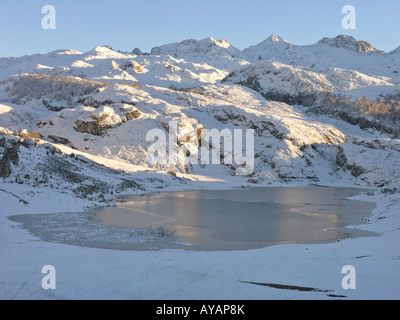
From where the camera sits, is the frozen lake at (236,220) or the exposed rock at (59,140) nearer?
the frozen lake at (236,220)

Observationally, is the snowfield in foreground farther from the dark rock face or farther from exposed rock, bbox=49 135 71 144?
exposed rock, bbox=49 135 71 144

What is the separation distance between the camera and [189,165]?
81.6 m

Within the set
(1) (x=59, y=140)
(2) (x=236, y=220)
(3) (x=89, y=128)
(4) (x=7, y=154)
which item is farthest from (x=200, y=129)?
(2) (x=236, y=220)

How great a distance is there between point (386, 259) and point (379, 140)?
81946mm

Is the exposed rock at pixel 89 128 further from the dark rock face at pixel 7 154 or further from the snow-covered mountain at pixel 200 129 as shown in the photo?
the dark rock face at pixel 7 154

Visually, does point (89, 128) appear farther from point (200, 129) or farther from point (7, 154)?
point (7, 154)

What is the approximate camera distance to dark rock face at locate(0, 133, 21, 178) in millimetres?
37500

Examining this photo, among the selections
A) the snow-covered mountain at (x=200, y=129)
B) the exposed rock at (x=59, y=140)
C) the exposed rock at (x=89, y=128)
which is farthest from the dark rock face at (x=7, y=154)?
the exposed rock at (x=89, y=128)

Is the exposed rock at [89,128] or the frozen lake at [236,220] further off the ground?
the exposed rock at [89,128]

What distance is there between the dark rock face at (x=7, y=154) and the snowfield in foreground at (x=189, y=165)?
Answer: 13 cm

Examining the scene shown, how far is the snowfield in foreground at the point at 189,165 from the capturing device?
1277 centimetres
